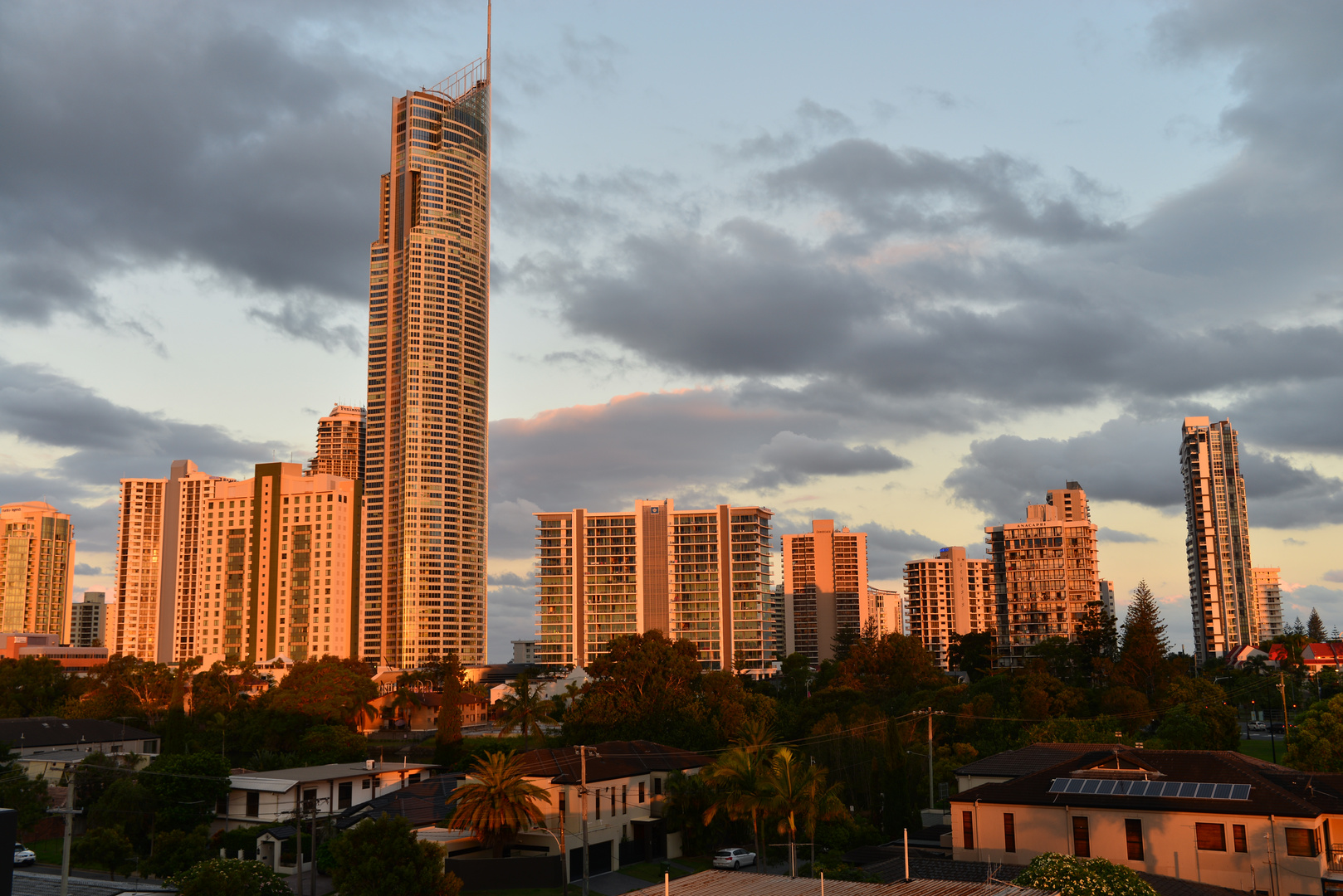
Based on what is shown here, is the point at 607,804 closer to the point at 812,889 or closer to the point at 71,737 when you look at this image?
the point at 812,889

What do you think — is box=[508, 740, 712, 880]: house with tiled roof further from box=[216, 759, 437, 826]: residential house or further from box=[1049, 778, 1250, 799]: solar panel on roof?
box=[1049, 778, 1250, 799]: solar panel on roof

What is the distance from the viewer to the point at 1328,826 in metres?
43.7

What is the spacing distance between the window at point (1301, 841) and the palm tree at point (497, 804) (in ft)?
124

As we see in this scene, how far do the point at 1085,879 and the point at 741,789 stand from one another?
36034 mm

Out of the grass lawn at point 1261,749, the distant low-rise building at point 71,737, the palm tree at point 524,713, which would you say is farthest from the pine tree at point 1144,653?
the distant low-rise building at point 71,737

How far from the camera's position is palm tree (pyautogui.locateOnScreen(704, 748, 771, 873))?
61.8 metres

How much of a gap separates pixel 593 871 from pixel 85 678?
364 ft

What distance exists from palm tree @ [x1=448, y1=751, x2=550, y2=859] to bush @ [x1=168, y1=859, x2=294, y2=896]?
12.7 meters

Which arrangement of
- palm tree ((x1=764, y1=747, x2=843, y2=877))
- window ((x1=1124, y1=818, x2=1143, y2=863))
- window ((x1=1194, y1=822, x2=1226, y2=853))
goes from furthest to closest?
palm tree ((x1=764, y1=747, x2=843, y2=877)), window ((x1=1124, y1=818, x2=1143, y2=863)), window ((x1=1194, y1=822, x2=1226, y2=853))

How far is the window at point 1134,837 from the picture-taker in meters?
44.2

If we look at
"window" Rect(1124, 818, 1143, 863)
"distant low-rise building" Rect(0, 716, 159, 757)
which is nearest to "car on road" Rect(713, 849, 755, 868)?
"window" Rect(1124, 818, 1143, 863)

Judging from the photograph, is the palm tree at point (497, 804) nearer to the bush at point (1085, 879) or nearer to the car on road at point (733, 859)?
the car on road at point (733, 859)

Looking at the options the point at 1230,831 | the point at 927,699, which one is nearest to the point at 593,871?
the point at 1230,831

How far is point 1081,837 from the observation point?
45.5m
